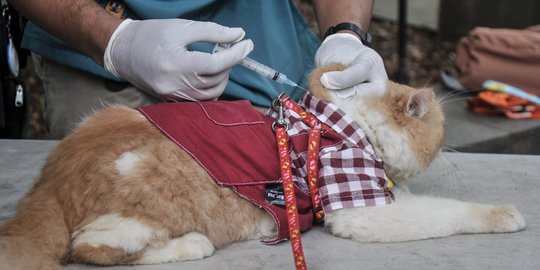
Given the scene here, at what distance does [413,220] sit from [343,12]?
972 millimetres

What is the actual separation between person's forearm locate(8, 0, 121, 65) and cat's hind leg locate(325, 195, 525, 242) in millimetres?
842

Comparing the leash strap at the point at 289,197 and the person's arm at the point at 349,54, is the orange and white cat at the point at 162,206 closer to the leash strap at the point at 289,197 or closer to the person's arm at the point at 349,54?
the person's arm at the point at 349,54

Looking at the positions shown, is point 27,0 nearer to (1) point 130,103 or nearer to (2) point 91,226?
(1) point 130,103

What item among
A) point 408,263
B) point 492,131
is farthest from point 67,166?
point 492,131

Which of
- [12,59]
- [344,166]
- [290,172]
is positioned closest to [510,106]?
[344,166]

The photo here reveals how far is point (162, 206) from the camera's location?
1810 millimetres

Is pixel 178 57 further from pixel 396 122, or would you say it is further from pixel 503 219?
pixel 503 219

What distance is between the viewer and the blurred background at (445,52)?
148 inches

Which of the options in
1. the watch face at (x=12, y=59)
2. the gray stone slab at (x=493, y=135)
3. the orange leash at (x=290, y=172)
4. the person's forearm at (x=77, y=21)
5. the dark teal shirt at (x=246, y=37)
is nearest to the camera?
the orange leash at (x=290, y=172)

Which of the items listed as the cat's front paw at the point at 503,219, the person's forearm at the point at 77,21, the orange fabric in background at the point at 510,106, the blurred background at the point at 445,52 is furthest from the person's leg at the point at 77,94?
the orange fabric in background at the point at 510,106

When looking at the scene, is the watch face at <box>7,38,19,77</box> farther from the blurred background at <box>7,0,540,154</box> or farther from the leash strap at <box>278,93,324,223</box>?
the leash strap at <box>278,93,324,223</box>

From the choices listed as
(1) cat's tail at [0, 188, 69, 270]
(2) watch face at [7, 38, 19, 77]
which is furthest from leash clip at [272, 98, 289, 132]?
(2) watch face at [7, 38, 19, 77]

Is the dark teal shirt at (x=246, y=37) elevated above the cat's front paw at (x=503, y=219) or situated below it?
above

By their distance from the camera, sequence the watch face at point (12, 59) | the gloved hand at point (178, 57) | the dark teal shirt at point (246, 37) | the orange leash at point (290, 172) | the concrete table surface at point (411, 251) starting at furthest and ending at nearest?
the watch face at point (12, 59), the dark teal shirt at point (246, 37), the gloved hand at point (178, 57), the concrete table surface at point (411, 251), the orange leash at point (290, 172)
